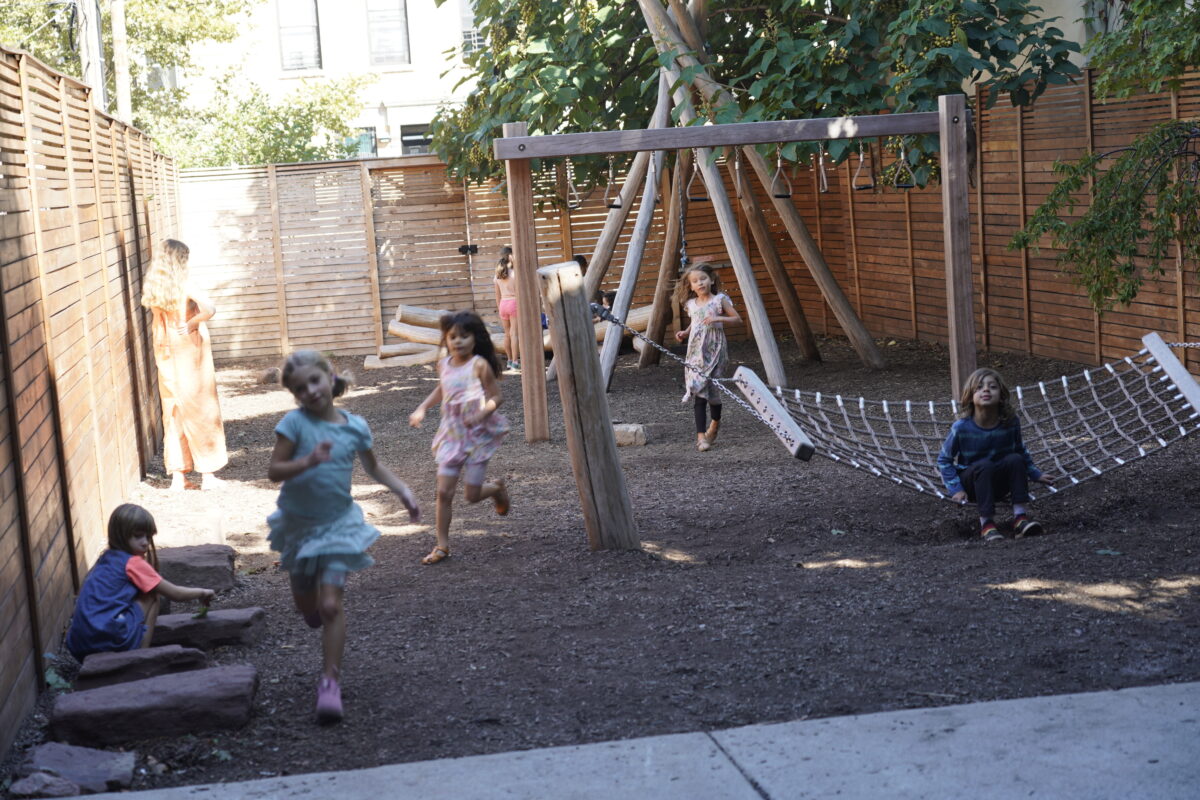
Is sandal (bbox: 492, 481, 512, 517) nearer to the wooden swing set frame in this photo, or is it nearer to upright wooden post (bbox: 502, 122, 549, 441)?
the wooden swing set frame

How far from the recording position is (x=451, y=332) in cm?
634

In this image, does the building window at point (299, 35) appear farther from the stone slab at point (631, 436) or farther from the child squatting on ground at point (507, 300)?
the stone slab at point (631, 436)

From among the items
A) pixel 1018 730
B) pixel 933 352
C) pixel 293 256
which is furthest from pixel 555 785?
pixel 293 256

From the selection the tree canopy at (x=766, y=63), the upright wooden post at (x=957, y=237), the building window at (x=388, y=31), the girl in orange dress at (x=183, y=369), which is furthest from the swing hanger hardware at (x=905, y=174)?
the building window at (x=388, y=31)

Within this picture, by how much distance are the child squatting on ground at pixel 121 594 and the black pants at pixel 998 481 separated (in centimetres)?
363

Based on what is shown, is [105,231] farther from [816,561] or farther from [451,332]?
[816,561]

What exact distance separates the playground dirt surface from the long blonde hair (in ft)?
4.01

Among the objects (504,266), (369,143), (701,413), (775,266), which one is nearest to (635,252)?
(775,266)

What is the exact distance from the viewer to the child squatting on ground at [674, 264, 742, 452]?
9.20m

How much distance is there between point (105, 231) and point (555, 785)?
569cm

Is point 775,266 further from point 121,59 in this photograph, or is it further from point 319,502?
point 121,59

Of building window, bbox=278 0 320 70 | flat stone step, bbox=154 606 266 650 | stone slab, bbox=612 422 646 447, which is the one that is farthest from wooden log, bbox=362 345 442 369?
building window, bbox=278 0 320 70

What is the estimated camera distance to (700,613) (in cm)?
521

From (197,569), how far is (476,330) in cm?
165
